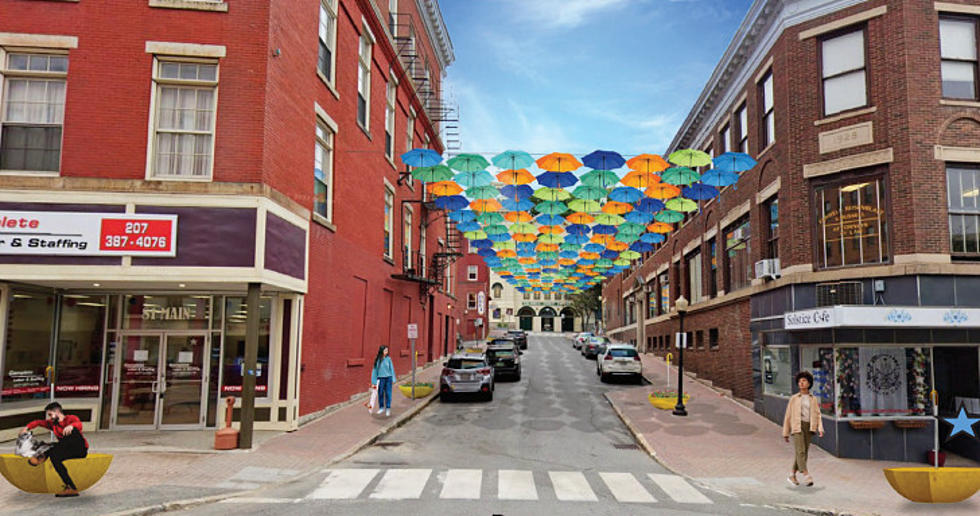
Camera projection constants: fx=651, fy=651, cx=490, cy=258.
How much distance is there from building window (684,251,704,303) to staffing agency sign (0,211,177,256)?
21.1 metres

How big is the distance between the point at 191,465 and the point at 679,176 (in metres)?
13.9

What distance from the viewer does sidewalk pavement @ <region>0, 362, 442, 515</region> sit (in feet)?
29.7

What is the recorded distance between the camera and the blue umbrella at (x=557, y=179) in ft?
66.6

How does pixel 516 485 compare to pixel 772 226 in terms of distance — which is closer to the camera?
pixel 516 485

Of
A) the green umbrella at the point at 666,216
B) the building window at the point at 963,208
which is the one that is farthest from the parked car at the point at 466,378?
the building window at the point at 963,208

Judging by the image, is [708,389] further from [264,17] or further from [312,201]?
[264,17]

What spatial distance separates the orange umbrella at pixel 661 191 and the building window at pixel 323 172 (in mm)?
9329

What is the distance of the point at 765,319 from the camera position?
17625 millimetres

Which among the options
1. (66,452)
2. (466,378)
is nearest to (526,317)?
(466,378)

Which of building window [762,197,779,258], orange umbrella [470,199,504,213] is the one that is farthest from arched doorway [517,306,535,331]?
building window [762,197,779,258]

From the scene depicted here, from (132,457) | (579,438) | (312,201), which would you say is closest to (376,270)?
(312,201)

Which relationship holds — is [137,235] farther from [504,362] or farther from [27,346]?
[504,362]

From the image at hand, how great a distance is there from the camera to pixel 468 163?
18.9 metres

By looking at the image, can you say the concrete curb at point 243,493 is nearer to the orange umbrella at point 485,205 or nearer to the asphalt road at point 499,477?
the asphalt road at point 499,477
